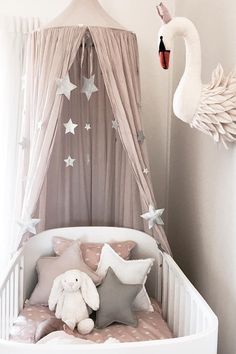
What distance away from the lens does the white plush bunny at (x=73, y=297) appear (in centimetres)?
217

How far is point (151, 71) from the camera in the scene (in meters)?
3.15

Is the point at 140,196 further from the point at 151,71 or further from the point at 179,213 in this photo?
the point at 151,71

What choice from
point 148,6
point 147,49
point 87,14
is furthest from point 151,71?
point 87,14

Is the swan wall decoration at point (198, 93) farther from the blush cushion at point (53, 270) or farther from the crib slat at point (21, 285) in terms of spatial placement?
the crib slat at point (21, 285)

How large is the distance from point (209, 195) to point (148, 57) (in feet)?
4.18

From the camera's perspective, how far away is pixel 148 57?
313 cm

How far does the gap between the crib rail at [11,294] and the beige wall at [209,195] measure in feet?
3.41

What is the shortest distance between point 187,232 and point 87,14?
58.4 inches

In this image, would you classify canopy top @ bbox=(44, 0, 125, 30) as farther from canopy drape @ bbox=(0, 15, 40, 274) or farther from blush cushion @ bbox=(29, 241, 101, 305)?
blush cushion @ bbox=(29, 241, 101, 305)

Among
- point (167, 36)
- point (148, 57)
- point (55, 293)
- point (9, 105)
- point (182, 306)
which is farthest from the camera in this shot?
point (148, 57)

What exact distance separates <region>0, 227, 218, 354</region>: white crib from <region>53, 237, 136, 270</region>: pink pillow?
0.06 metres

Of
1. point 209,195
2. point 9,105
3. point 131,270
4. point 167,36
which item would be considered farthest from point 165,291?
point 9,105

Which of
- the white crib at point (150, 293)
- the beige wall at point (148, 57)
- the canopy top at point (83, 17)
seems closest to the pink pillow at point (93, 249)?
the white crib at point (150, 293)

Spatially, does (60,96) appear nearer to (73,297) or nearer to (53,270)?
(53,270)
